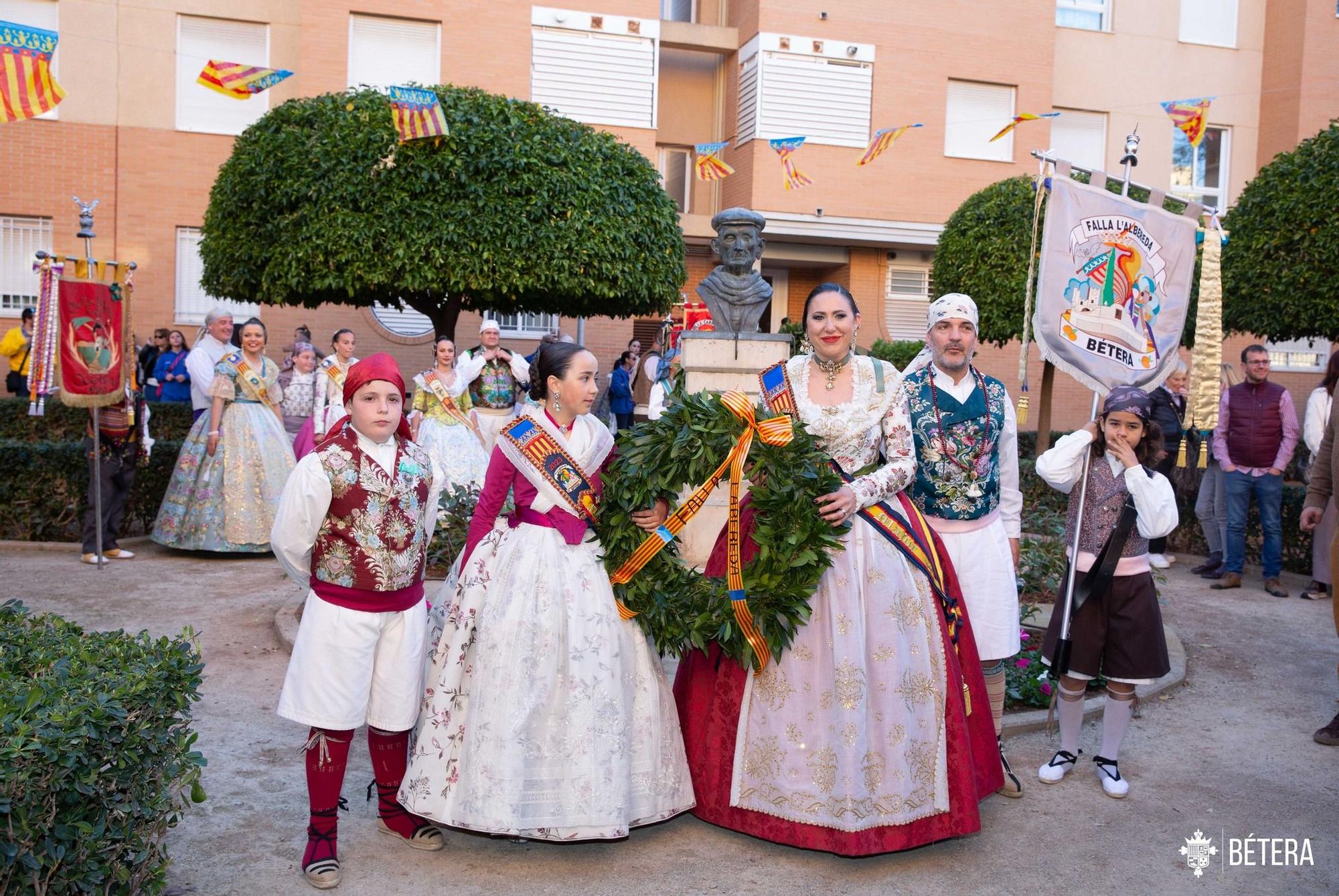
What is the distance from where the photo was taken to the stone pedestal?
5816mm

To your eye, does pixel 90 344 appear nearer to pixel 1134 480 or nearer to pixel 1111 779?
pixel 1134 480

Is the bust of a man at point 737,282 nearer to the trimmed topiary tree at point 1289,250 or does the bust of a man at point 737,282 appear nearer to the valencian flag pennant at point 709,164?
the trimmed topiary tree at point 1289,250

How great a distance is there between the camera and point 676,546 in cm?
430

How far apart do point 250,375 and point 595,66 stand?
10498mm

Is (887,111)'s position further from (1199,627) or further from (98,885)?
(98,885)

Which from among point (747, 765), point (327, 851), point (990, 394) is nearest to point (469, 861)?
point (327, 851)

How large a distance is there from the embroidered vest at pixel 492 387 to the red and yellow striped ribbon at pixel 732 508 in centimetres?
656

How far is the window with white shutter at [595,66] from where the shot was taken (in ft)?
58.6

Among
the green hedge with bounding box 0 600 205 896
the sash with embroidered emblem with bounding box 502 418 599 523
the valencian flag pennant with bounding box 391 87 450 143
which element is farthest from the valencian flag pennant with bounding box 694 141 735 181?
the green hedge with bounding box 0 600 205 896

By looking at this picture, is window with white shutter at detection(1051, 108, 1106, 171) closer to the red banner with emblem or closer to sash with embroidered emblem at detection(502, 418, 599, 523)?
the red banner with emblem

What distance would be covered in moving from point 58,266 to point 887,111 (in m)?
14.0

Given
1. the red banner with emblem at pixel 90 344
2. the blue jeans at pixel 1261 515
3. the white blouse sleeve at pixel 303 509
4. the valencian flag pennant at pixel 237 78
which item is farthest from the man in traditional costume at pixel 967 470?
the valencian flag pennant at pixel 237 78

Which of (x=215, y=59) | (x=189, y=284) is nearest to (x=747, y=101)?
(x=215, y=59)

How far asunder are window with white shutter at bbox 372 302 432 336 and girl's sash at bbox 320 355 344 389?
816cm
